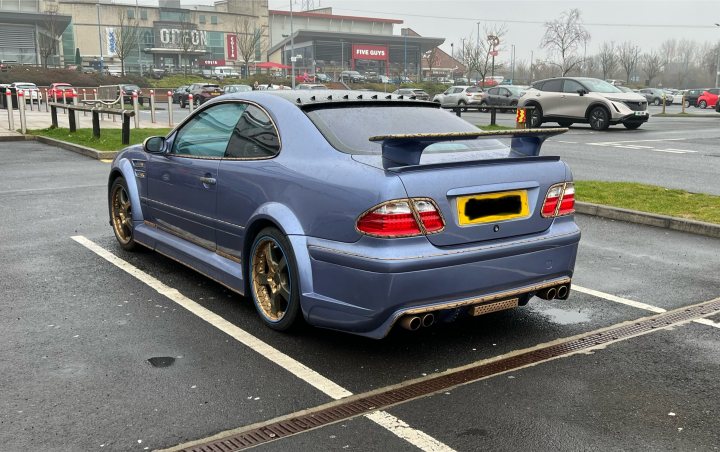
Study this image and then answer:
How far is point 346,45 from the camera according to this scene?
11531 centimetres

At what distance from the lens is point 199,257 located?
547 centimetres

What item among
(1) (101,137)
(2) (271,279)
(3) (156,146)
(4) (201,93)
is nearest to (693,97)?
(4) (201,93)

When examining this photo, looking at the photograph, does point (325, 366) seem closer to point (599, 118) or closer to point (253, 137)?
point (253, 137)

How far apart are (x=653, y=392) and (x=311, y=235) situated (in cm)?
203

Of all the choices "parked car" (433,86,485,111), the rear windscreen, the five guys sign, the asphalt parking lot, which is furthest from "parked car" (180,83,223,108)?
the five guys sign

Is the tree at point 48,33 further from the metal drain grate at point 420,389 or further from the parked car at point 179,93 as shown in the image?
the metal drain grate at point 420,389

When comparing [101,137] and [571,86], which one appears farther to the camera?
[571,86]

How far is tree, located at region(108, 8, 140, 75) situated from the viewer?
80.5 meters

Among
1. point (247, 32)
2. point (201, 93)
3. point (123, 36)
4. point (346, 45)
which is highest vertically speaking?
point (247, 32)

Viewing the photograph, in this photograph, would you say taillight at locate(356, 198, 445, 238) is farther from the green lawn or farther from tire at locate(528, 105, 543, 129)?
tire at locate(528, 105, 543, 129)

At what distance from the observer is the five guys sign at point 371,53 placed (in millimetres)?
116375

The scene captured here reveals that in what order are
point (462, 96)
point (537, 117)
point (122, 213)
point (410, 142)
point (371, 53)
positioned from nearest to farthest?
point (410, 142) → point (122, 213) → point (537, 117) → point (462, 96) → point (371, 53)

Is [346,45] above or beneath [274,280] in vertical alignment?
above

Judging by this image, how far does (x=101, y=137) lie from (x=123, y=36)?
219 ft
